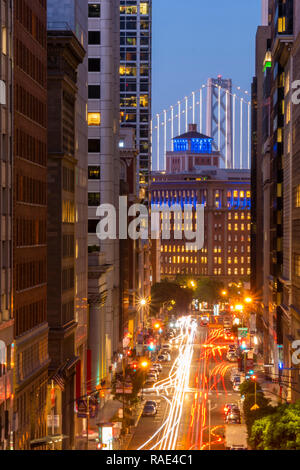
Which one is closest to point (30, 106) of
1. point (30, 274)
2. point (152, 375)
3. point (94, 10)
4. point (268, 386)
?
point (30, 274)

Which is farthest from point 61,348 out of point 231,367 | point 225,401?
point 231,367

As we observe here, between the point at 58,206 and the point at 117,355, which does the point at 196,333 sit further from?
the point at 58,206

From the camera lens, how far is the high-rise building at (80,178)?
78062 mm

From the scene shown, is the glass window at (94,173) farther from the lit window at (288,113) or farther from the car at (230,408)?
the car at (230,408)

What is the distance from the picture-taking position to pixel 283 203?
10175 centimetres

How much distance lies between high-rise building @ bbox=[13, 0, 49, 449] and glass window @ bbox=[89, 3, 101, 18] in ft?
139

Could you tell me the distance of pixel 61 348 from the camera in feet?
230

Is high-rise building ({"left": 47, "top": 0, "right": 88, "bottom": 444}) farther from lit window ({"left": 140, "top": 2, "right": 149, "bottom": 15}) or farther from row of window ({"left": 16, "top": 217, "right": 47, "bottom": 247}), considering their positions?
lit window ({"left": 140, "top": 2, "right": 149, "bottom": 15})

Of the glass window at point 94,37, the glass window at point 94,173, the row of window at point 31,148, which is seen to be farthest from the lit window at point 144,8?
the row of window at point 31,148

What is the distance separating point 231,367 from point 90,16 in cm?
4953

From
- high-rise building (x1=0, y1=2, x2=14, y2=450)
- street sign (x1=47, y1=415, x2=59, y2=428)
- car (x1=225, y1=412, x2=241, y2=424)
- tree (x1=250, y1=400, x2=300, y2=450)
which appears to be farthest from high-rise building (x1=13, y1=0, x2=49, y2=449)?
car (x1=225, y1=412, x2=241, y2=424)

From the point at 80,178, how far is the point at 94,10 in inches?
1145

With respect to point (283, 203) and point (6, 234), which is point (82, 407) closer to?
point (6, 234)

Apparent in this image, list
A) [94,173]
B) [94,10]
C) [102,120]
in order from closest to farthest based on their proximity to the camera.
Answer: [94,10] < [102,120] < [94,173]
